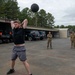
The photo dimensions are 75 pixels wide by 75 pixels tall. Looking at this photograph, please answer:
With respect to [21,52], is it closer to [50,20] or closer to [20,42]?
[20,42]

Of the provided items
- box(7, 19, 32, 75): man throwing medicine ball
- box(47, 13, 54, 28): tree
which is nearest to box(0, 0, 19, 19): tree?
box(47, 13, 54, 28): tree

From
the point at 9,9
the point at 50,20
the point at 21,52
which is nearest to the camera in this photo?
the point at 21,52

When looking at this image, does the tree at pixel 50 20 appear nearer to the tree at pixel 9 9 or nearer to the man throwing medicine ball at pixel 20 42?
the tree at pixel 9 9

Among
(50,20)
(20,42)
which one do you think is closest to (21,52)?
(20,42)

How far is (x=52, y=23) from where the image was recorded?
105250 millimetres

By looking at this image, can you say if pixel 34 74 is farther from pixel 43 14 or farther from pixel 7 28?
pixel 43 14

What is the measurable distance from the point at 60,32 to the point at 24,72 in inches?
2330


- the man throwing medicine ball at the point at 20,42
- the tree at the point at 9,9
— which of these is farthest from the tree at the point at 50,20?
the man throwing medicine ball at the point at 20,42

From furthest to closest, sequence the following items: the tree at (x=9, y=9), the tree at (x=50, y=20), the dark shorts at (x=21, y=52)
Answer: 1. the tree at (x=50, y=20)
2. the tree at (x=9, y=9)
3. the dark shorts at (x=21, y=52)

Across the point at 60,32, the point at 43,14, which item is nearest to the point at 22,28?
the point at 60,32

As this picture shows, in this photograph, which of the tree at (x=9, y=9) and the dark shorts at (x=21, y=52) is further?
the tree at (x=9, y=9)

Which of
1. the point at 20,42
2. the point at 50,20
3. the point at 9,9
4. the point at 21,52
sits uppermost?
the point at 9,9

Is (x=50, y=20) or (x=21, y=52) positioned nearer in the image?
(x=21, y=52)

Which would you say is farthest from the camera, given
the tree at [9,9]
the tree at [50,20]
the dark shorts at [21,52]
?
the tree at [50,20]
